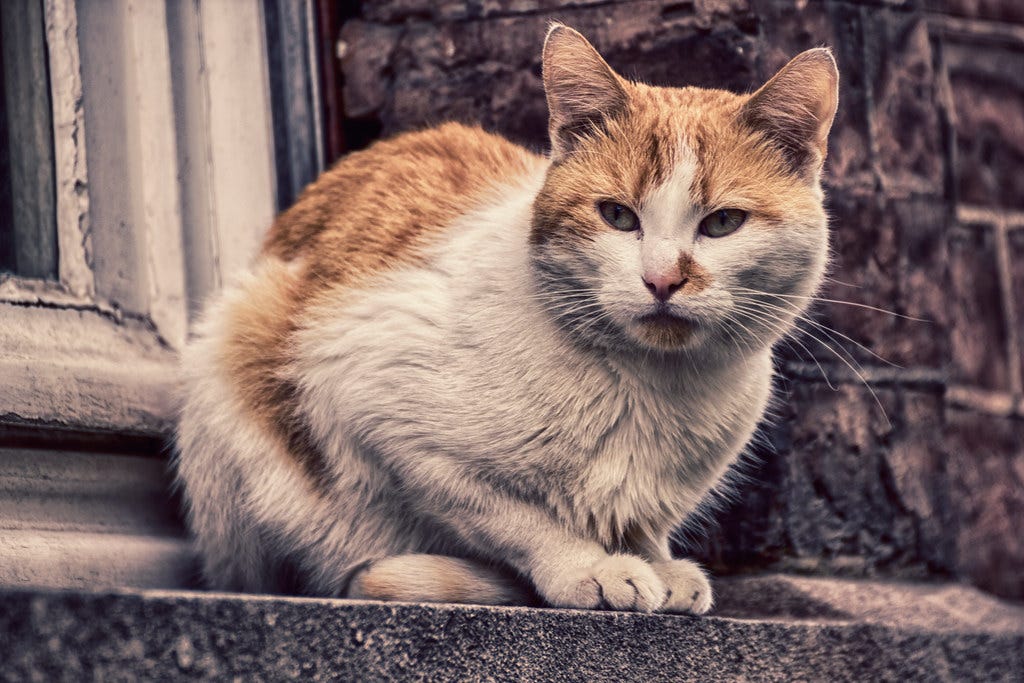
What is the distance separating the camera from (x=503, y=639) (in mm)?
1506

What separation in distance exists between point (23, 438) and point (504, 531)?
0.85m

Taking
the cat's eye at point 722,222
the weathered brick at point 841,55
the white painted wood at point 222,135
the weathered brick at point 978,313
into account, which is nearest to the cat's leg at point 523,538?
the cat's eye at point 722,222

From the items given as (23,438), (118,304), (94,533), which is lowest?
(94,533)

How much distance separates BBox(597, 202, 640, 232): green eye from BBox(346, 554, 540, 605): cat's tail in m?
0.57

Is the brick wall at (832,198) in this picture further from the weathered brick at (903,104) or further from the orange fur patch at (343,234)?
the orange fur patch at (343,234)

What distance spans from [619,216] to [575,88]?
0.23 meters

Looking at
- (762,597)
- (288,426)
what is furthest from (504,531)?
(762,597)

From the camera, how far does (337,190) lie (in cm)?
208

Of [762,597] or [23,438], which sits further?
[762,597]

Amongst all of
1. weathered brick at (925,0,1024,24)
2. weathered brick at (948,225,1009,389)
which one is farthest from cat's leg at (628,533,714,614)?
weathered brick at (925,0,1024,24)

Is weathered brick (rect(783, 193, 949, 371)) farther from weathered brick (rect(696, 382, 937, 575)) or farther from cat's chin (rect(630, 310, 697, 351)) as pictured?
cat's chin (rect(630, 310, 697, 351))

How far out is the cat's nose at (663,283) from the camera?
1.59 meters

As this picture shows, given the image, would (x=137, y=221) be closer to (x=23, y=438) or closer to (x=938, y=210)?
(x=23, y=438)

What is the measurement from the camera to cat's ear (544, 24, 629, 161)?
5.79 ft
